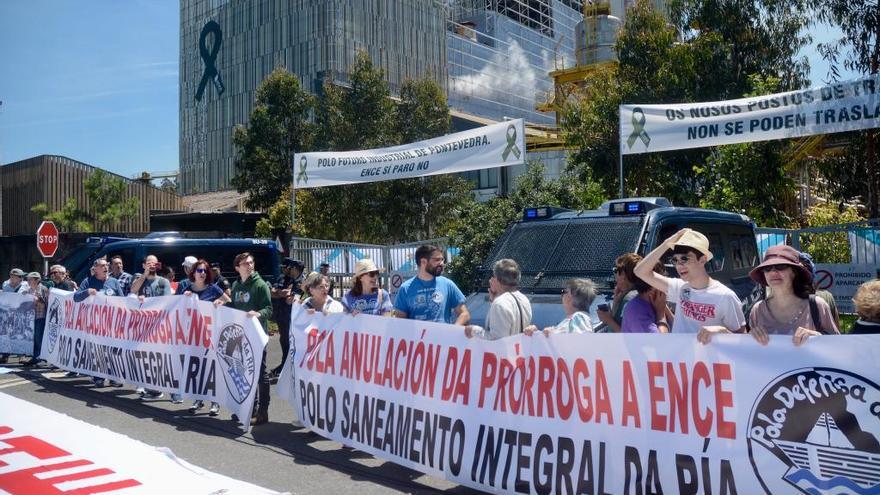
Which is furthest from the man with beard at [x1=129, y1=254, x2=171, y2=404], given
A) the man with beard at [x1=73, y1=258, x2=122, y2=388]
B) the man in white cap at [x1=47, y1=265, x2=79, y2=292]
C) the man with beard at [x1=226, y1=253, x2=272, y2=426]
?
the man in white cap at [x1=47, y1=265, x2=79, y2=292]

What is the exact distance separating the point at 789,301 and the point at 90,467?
4711mm

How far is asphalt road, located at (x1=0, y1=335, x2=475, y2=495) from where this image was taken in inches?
232

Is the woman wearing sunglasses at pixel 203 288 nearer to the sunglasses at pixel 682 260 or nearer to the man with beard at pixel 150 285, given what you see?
the man with beard at pixel 150 285

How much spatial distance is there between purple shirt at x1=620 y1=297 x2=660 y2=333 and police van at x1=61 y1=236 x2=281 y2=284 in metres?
11.7

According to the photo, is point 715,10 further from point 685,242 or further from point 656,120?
point 685,242

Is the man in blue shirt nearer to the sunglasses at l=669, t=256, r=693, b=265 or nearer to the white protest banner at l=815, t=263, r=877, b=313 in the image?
the sunglasses at l=669, t=256, r=693, b=265

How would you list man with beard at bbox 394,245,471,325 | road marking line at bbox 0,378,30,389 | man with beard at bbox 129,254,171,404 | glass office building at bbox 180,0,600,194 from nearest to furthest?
man with beard at bbox 394,245,471,325 < man with beard at bbox 129,254,171,404 < road marking line at bbox 0,378,30,389 < glass office building at bbox 180,0,600,194

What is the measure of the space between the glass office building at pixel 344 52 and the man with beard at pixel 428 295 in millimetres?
56573

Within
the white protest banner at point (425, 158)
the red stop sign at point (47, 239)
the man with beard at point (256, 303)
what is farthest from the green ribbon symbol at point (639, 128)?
the red stop sign at point (47, 239)

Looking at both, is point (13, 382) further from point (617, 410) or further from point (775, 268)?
point (775, 268)

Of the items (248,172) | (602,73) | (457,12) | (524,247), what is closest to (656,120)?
(524,247)

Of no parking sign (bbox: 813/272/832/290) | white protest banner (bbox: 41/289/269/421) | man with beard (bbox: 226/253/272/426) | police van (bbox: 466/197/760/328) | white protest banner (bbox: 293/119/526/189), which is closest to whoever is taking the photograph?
police van (bbox: 466/197/760/328)

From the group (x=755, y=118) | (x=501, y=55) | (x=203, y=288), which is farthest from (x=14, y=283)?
(x=501, y=55)

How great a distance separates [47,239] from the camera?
2039cm
